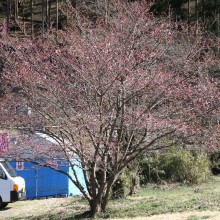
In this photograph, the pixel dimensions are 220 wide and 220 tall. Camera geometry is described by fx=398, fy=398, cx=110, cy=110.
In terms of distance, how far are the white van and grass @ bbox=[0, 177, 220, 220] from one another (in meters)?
0.39

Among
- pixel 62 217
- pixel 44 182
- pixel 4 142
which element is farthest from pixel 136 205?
pixel 44 182

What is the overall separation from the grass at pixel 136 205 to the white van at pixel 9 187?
0.39 metres

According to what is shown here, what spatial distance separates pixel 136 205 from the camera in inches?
425

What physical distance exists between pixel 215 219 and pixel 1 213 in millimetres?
7846

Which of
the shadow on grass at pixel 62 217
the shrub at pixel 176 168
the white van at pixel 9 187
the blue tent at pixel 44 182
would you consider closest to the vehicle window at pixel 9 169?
the white van at pixel 9 187

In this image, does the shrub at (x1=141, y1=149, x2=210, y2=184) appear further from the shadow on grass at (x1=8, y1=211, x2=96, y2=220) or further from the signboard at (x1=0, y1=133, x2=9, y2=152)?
the signboard at (x1=0, y1=133, x2=9, y2=152)

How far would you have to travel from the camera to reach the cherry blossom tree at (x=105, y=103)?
8672 millimetres

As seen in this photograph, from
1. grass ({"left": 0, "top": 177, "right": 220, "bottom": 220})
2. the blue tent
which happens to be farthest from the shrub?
the blue tent

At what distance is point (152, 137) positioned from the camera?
31.8 ft

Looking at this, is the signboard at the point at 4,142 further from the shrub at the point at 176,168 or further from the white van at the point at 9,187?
the shrub at the point at 176,168

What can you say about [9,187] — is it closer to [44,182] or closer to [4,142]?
[44,182]

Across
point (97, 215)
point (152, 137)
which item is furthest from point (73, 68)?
point (97, 215)

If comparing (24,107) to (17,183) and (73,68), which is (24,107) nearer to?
(73,68)

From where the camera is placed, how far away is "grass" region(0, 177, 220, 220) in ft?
31.7
